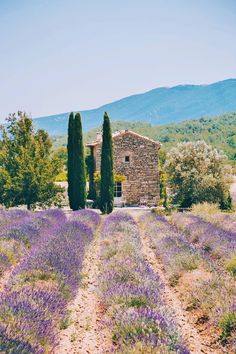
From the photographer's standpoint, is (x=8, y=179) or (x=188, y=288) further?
(x=8, y=179)

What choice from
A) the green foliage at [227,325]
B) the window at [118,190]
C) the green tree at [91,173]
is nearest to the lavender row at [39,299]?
the green foliage at [227,325]

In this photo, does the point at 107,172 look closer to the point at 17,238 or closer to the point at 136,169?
the point at 136,169

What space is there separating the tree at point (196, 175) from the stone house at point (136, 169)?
3256 mm

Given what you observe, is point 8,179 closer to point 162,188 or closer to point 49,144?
point 49,144

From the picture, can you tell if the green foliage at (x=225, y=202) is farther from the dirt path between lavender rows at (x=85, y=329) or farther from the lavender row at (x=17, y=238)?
the dirt path between lavender rows at (x=85, y=329)

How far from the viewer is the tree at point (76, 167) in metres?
22.6

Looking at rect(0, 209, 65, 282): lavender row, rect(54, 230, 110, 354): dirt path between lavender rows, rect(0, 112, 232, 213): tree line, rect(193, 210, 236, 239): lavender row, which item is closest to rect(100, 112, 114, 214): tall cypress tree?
rect(0, 112, 232, 213): tree line

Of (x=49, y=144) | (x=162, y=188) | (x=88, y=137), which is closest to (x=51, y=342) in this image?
(x=49, y=144)

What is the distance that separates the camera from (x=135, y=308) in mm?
4277

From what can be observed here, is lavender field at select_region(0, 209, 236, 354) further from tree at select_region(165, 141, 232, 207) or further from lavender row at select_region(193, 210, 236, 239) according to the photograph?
tree at select_region(165, 141, 232, 207)

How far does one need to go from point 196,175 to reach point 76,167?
6969 mm

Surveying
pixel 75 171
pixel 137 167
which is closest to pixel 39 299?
pixel 75 171

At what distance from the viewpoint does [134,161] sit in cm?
2739

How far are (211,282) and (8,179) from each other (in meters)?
14.3
